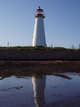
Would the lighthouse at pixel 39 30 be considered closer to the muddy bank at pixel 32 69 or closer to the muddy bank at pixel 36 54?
the muddy bank at pixel 36 54

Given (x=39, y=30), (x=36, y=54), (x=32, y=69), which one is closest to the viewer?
(x=32, y=69)

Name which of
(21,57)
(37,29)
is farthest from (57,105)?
(37,29)

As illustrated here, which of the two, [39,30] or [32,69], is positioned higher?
[39,30]

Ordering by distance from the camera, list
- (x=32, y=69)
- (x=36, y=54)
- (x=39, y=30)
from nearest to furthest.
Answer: (x=32, y=69), (x=36, y=54), (x=39, y=30)

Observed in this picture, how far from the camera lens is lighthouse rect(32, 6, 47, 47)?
116 ft

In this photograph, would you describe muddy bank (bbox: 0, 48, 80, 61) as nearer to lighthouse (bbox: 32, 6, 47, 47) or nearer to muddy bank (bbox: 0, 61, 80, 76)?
lighthouse (bbox: 32, 6, 47, 47)

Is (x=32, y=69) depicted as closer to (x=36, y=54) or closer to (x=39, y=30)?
(x=36, y=54)

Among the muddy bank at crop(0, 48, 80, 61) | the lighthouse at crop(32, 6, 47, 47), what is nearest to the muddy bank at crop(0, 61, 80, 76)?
the muddy bank at crop(0, 48, 80, 61)

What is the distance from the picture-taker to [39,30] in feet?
118

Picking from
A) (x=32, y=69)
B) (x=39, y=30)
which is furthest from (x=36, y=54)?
(x=32, y=69)

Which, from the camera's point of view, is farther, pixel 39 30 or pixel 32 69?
pixel 39 30

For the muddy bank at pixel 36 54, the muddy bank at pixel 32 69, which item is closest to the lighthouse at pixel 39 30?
the muddy bank at pixel 36 54

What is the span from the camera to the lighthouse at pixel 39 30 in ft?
116

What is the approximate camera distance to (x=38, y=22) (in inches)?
1433
